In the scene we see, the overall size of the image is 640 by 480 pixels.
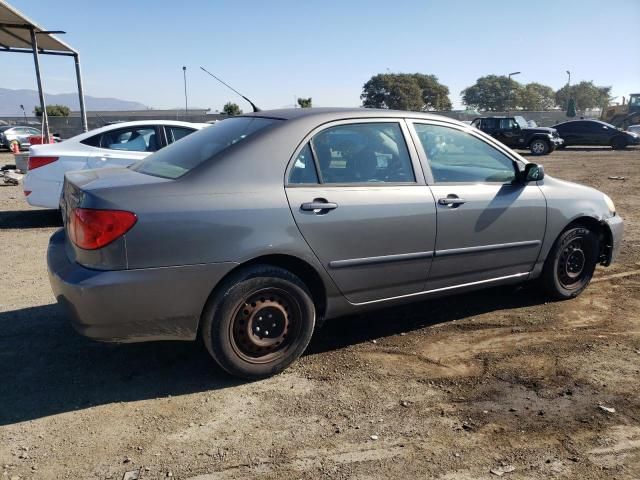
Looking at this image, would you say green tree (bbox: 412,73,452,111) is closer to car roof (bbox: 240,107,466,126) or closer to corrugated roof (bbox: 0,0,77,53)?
corrugated roof (bbox: 0,0,77,53)

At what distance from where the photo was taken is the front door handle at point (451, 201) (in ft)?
12.4

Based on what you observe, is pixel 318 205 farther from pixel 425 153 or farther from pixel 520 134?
pixel 520 134

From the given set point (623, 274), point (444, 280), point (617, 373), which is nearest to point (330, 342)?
point (444, 280)

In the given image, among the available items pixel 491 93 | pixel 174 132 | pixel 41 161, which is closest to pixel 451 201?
pixel 174 132

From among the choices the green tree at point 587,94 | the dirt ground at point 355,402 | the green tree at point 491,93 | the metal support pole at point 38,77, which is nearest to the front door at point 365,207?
the dirt ground at point 355,402

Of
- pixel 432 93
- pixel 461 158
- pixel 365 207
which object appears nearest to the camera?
pixel 365 207

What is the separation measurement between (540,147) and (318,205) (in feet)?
77.9

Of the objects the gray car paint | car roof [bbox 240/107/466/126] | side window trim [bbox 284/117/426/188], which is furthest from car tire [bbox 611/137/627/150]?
side window trim [bbox 284/117/426/188]

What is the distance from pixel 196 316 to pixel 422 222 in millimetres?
1654

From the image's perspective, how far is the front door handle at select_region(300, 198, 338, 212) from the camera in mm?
3283

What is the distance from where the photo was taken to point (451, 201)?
3816mm

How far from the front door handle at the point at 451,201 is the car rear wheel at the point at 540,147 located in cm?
2270

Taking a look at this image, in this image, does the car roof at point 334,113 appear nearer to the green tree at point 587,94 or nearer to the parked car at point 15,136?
the parked car at point 15,136

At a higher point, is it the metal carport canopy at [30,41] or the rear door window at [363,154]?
the metal carport canopy at [30,41]
